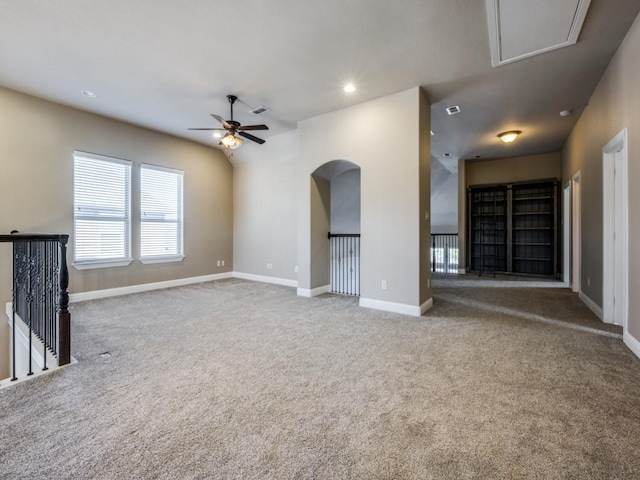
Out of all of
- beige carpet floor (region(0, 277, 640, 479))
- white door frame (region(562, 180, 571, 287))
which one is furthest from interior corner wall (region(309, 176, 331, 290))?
white door frame (region(562, 180, 571, 287))

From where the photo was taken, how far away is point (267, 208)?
6.61 metres

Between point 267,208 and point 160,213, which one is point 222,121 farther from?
point 160,213

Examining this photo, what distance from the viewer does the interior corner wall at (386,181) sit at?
3979 mm

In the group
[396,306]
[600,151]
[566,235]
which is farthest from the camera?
[566,235]

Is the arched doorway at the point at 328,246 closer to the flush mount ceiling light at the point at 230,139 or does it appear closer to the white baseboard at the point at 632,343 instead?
the flush mount ceiling light at the point at 230,139

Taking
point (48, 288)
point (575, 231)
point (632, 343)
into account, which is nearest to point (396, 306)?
point (632, 343)

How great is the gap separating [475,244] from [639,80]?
5.92 m

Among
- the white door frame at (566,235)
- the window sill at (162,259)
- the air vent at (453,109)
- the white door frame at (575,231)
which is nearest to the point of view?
the air vent at (453,109)

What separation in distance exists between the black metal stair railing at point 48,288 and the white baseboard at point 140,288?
1.66 metres

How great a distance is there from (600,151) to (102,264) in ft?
25.1

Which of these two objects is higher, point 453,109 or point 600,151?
point 453,109

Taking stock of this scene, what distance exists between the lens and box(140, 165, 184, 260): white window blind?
223 inches

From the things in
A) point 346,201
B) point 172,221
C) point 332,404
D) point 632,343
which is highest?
point 346,201


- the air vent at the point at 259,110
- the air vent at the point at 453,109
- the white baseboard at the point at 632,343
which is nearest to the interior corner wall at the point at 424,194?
the air vent at the point at 453,109
